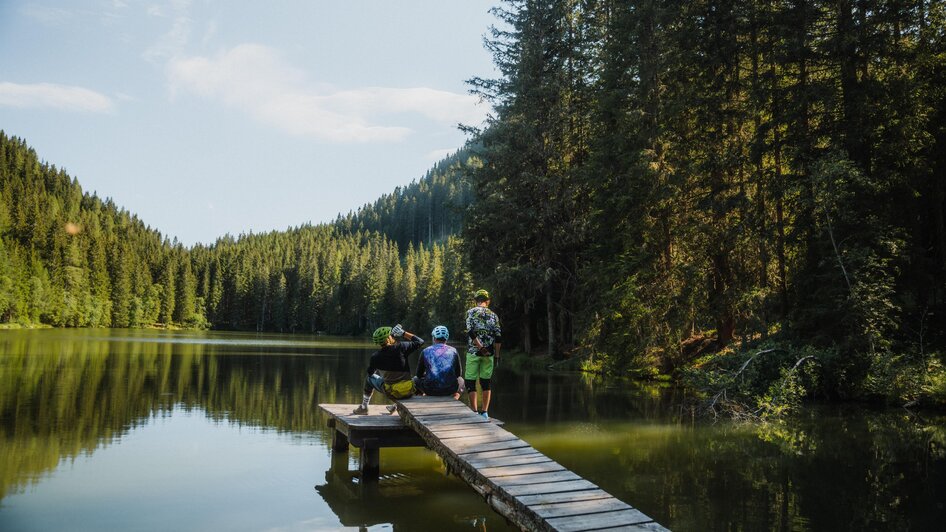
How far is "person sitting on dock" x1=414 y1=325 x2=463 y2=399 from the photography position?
34.8 feet

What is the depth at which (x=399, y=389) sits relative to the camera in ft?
34.3

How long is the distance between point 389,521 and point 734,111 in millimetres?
18204

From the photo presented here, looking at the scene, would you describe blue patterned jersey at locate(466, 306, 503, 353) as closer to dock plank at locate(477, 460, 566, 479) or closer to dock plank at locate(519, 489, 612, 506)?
dock plank at locate(477, 460, 566, 479)

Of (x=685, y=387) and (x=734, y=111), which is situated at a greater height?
(x=734, y=111)

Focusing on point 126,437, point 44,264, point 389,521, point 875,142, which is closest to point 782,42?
point 875,142

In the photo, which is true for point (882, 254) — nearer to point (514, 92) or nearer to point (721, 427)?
point (721, 427)

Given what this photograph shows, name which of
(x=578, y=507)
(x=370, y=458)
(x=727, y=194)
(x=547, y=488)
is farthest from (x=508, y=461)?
(x=727, y=194)

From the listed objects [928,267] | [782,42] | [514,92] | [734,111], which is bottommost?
[928,267]

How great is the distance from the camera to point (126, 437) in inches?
452

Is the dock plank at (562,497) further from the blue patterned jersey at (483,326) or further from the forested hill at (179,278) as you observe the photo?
the forested hill at (179,278)

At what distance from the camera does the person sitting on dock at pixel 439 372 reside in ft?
34.8

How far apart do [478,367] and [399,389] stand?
1444mm

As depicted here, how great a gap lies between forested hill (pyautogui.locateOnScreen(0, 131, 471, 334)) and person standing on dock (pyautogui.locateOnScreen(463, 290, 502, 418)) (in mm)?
48819

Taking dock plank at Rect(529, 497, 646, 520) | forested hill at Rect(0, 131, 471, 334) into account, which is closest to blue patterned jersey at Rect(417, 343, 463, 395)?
dock plank at Rect(529, 497, 646, 520)
